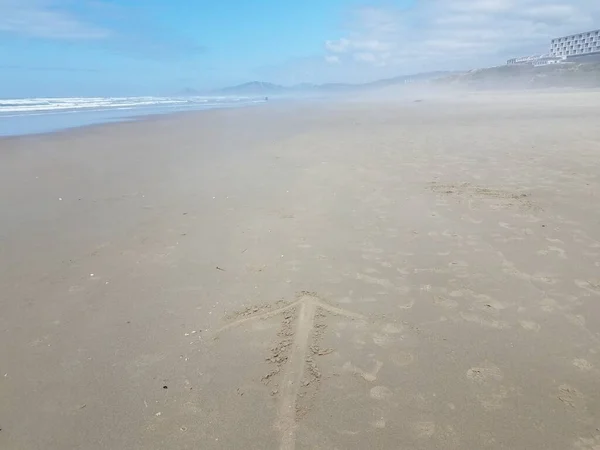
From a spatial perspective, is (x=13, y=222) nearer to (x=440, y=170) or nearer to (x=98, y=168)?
(x=98, y=168)

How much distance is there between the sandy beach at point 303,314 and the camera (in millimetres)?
2467

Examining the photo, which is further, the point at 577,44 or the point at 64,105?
the point at 577,44

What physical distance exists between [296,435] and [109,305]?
246cm

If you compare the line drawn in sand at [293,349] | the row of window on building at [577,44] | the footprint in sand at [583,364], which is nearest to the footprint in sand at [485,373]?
the footprint in sand at [583,364]

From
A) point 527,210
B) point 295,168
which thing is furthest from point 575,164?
point 295,168

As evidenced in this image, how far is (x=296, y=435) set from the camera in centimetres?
238

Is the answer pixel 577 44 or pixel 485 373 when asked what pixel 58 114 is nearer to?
pixel 485 373

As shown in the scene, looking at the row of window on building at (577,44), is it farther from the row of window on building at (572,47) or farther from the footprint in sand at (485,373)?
the footprint in sand at (485,373)

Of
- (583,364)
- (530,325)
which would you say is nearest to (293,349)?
(530,325)

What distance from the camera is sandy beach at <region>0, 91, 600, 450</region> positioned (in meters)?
2.47

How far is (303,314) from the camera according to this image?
3.64 m

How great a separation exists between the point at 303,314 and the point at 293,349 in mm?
520

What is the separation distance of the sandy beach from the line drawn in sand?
0.05 ft

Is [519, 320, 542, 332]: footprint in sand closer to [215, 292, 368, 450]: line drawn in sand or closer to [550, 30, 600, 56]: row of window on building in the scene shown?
[215, 292, 368, 450]: line drawn in sand
